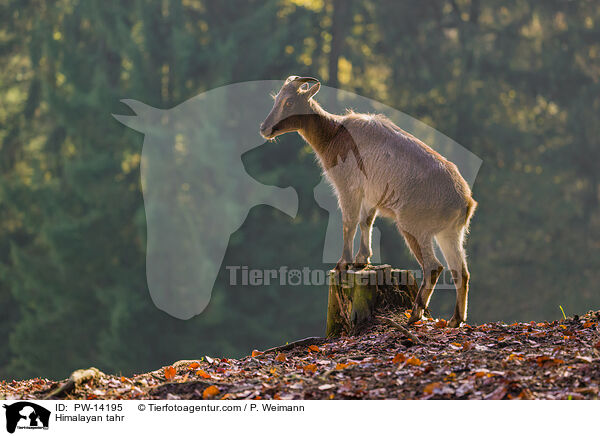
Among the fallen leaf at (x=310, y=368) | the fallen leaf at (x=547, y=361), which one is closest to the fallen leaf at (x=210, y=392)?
the fallen leaf at (x=310, y=368)

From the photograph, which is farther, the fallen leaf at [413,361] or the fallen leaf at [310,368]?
the fallen leaf at [310,368]

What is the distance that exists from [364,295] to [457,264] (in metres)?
1.04

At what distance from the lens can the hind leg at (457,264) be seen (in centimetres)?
685

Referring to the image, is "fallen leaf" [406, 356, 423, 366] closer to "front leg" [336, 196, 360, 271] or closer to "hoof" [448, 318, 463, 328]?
"hoof" [448, 318, 463, 328]

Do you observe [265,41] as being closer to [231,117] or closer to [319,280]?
[231,117]

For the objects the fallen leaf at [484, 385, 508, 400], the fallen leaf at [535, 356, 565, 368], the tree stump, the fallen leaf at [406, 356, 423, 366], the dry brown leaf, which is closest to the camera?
the fallen leaf at [484, 385, 508, 400]

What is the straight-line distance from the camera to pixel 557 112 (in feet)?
71.1

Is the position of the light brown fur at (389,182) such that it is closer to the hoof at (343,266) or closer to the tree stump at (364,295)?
the hoof at (343,266)

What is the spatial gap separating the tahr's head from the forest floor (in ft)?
8.24

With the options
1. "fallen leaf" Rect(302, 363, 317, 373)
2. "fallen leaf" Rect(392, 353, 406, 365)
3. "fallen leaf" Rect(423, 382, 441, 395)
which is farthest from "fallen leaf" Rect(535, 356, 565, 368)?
"fallen leaf" Rect(302, 363, 317, 373)

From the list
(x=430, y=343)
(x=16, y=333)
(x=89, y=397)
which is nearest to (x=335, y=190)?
(x=430, y=343)

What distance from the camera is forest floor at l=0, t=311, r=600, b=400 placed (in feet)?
14.7

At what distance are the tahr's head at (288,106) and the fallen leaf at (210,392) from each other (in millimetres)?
3418

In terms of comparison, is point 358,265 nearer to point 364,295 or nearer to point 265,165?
point 364,295
